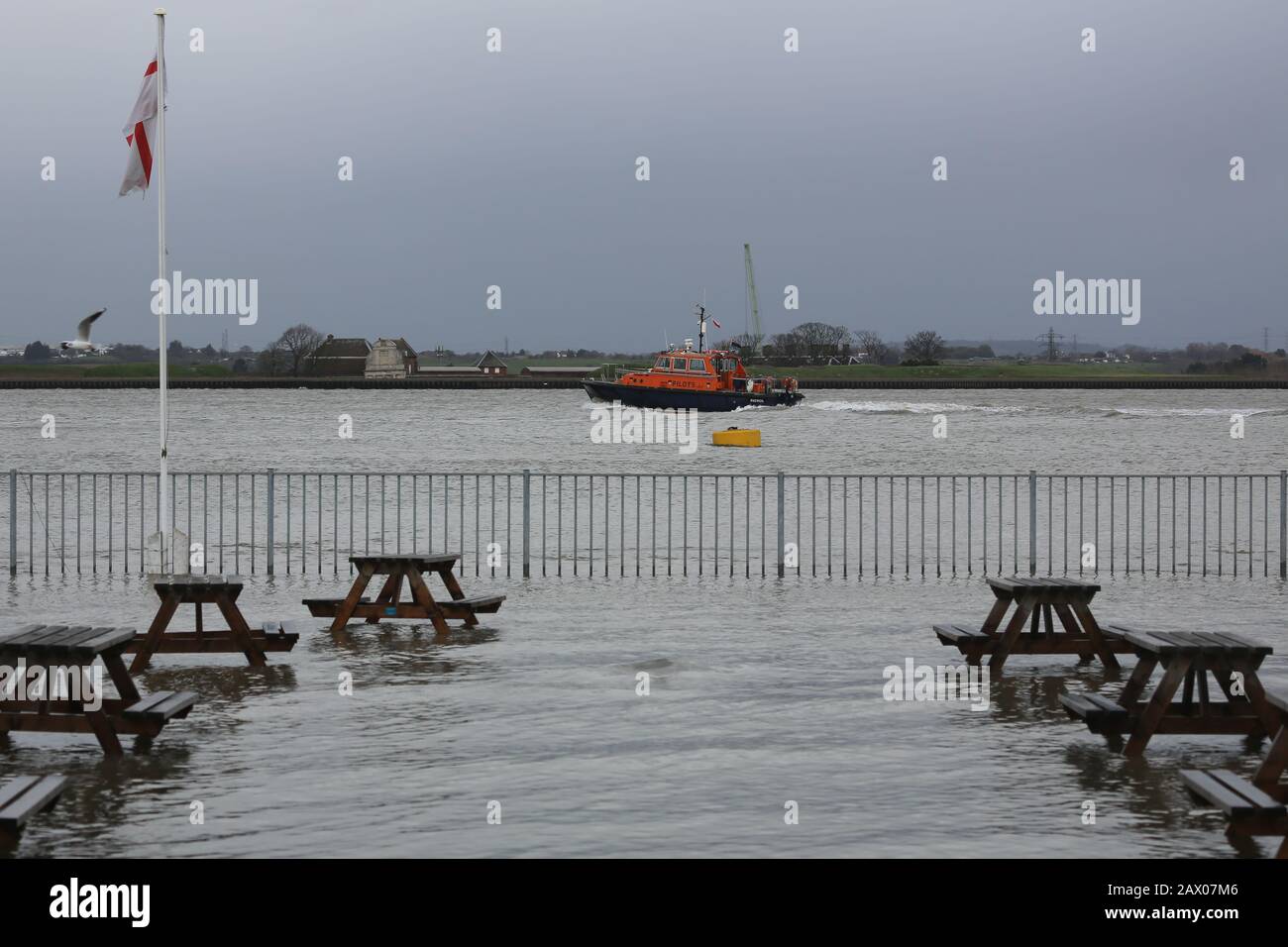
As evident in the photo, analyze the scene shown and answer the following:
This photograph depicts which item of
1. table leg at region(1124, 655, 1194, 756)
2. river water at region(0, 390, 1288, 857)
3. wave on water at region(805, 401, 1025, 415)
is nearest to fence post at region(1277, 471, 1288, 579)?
river water at region(0, 390, 1288, 857)

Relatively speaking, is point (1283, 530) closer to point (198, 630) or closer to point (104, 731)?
point (198, 630)

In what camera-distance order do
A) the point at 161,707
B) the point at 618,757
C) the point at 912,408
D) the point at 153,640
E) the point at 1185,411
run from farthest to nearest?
the point at 912,408 < the point at 1185,411 < the point at 153,640 < the point at 161,707 < the point at 618,757

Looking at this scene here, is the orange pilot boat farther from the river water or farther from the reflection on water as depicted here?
the reflection on water

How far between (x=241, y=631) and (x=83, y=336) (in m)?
7.14

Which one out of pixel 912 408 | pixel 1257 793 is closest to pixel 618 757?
pixel 1257 793

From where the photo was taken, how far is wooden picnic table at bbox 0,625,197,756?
354 inches

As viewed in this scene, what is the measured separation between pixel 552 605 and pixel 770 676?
489 cm

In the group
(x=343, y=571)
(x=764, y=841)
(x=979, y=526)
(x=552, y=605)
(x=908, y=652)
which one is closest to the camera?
(x=764, y=841)

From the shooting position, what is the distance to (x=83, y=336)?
17734 mm

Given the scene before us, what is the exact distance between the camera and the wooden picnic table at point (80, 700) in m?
8.99

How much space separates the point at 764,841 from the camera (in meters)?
7.66
